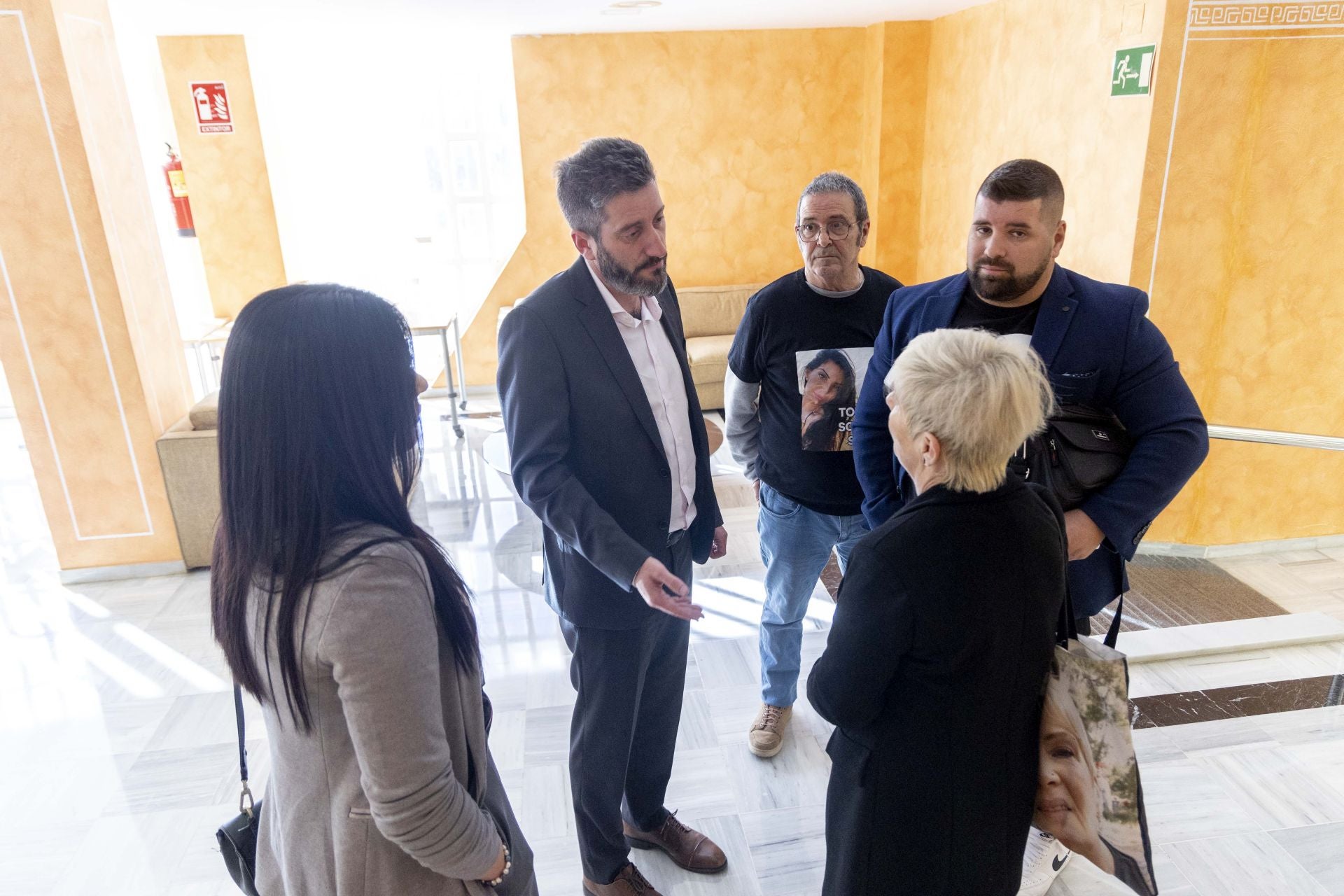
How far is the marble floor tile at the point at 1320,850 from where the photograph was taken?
2.09 m

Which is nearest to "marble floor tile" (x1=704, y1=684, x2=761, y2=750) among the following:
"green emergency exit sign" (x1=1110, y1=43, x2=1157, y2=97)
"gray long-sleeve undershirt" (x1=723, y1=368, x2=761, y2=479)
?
"gray long-sleeve undershirt" (x1=723, y1=368, x2=761, y2=479)

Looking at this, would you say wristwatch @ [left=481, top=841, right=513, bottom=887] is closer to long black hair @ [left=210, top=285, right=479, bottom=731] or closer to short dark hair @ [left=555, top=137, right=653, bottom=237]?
long black hair @ [left=210, top=285, right=479, bottom=731]

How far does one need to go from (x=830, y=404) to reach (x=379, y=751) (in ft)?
5.29

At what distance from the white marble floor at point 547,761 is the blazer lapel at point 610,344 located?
1300 mm

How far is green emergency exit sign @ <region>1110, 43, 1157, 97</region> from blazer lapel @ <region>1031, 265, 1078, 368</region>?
2402mm

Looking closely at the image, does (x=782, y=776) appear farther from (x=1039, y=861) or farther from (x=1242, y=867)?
(x=1242, y=867)

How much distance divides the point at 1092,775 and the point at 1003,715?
0.19 metres

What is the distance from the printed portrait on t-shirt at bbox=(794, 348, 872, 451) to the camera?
2297 mm

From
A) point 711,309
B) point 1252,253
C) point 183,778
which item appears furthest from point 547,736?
point 711,309

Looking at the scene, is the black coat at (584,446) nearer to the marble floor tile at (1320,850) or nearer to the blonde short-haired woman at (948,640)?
the blonde short-haired woman at (948,640)

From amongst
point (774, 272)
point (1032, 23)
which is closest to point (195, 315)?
point (774, 272)

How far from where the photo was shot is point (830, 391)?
7.54ft

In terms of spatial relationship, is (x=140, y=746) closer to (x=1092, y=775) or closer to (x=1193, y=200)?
(x=1092, y=775)

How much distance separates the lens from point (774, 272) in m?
7.24
